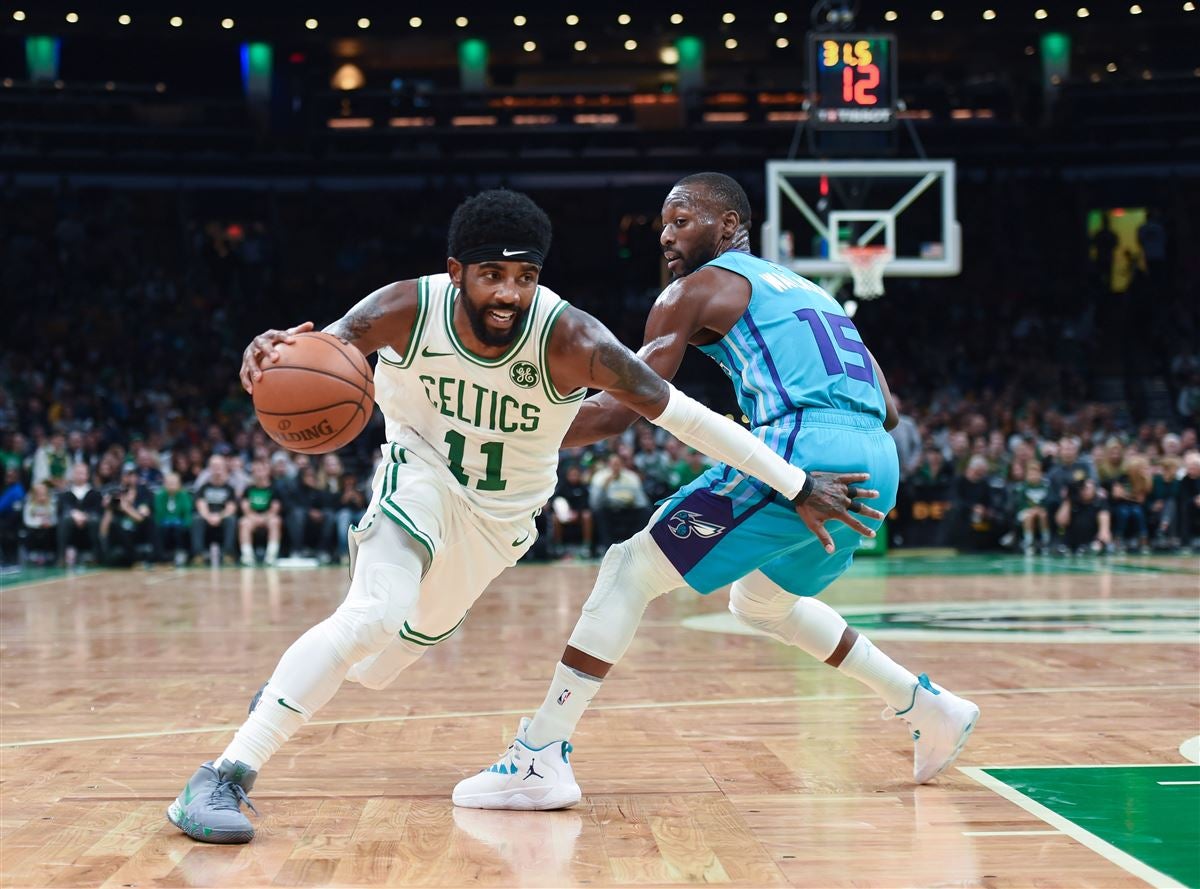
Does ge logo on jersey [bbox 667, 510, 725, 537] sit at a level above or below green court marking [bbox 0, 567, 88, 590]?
above

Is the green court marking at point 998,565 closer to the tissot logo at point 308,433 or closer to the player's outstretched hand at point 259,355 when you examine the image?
the tissot logo at point 308,433

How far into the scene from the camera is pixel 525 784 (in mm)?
3982

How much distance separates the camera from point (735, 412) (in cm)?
2083

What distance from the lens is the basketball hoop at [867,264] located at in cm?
1605

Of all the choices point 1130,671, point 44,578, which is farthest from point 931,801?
point 44,578

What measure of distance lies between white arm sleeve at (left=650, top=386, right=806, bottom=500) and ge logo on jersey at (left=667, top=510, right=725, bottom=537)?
0.84ft

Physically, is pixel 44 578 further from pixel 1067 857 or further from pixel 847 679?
pixel 1067 857

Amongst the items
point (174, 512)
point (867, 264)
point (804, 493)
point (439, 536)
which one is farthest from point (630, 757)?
point (174, 512)

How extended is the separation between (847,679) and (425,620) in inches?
113

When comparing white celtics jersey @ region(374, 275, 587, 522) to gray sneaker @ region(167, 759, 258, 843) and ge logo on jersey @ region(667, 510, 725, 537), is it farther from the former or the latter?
gray sneaker @ region(167, 759, 258, 843)

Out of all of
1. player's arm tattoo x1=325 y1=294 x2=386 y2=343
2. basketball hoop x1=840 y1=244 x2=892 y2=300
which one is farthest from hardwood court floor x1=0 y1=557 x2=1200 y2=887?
basketball hoop x1=840 y1=244 x2=892 y2=300

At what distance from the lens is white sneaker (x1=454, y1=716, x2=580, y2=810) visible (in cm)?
396

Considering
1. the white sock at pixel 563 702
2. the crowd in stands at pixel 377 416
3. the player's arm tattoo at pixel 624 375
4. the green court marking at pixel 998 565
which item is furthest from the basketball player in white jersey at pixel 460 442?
the crowd in stands at pixel 377 416

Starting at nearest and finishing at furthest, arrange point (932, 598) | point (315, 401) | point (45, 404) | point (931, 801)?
point (315, 401)
point (931, 801)
point (932, 598)
point (45, 404)
